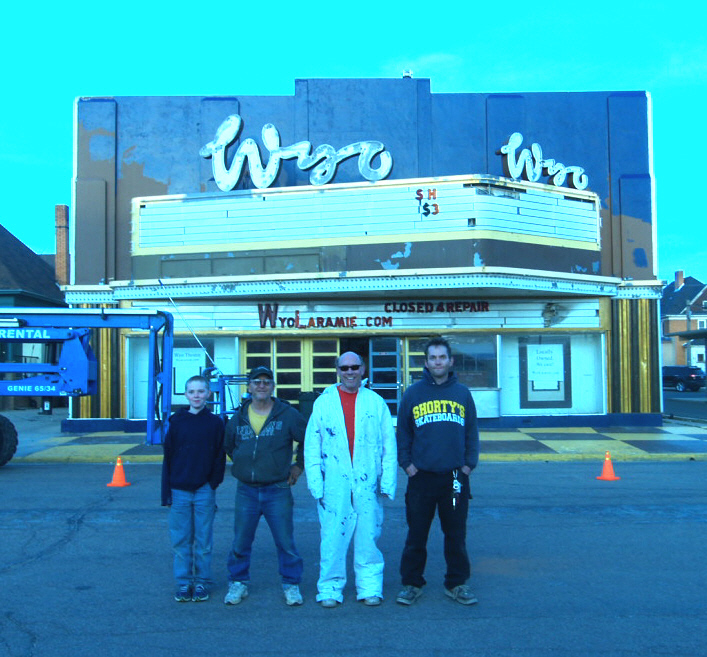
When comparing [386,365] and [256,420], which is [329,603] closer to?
[256,420]

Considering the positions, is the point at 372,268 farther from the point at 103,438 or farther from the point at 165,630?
the point at 165,630

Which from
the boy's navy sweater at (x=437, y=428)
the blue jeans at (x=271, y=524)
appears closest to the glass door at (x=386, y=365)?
the boy's navy sweater at (x=437, y=428)

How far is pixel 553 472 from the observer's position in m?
12.1

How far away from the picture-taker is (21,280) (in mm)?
29062

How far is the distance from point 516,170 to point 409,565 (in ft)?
44.0

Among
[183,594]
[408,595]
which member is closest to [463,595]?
[408,595]

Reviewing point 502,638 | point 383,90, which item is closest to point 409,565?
point 502,638

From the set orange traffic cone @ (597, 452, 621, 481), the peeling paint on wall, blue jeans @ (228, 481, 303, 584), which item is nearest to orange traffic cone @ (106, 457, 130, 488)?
blue jeans @ (228, 481, 303, 584)

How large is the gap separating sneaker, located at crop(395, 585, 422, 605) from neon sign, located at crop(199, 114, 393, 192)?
12802mm

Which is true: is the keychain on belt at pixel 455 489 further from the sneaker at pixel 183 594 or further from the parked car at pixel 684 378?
the parked car at pixel 684 378

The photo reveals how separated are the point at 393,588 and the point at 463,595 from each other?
2.13 feet

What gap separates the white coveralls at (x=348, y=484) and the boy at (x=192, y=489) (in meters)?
0.75

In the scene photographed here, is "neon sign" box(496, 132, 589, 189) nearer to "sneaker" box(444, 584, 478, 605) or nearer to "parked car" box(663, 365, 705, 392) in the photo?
"sneaker" box(444, 584, 478, 605)

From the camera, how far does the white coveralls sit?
5.54 meters
